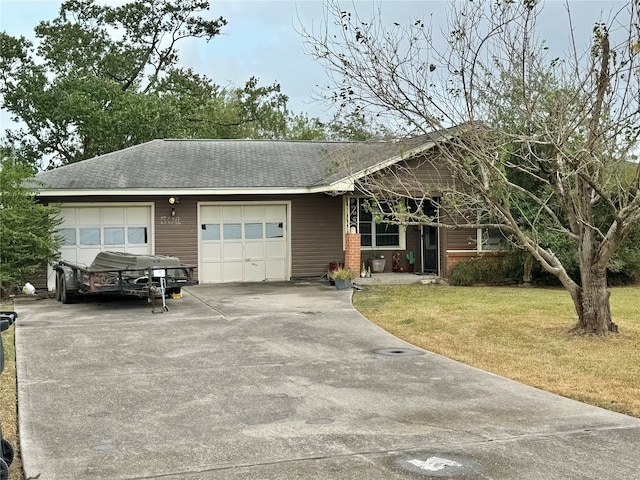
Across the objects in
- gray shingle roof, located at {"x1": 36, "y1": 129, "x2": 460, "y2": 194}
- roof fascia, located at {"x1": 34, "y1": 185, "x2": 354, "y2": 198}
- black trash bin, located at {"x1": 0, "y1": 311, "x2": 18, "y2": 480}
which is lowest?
black trash bin, located at {"x1": 0, "y1": 311, "x2": 18, "y2": 480}

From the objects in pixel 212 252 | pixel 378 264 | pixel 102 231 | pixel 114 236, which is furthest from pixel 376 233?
pixel 102 231

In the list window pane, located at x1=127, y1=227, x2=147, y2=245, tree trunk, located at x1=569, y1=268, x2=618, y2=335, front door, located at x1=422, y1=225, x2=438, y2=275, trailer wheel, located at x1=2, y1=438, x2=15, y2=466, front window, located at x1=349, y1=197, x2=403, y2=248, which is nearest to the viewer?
trailer wheel, located at x1=2, y1=438, x2=15, y2=466

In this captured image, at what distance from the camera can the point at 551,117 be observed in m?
8.99

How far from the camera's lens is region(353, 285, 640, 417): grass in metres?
7.35

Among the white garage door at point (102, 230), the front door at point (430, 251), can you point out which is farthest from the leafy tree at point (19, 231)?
the front door at point (430, 251)

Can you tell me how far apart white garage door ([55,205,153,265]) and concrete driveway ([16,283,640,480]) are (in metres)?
6.70

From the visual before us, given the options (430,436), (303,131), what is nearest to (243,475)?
(430,436)

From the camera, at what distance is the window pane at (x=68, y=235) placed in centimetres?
1661

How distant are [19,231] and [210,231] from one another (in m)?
4.84

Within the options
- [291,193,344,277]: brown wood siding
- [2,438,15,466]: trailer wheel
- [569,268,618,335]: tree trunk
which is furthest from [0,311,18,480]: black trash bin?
[291,193,344,277]: brown wood siding

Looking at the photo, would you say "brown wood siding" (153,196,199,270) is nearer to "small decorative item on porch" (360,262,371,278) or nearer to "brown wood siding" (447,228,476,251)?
"small decorative item on porch" (360,262,371,278)

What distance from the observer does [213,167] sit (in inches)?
729

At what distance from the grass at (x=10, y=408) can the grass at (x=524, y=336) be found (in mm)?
5001

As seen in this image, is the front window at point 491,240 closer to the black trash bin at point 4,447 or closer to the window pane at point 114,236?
the window pane at point 114,236
